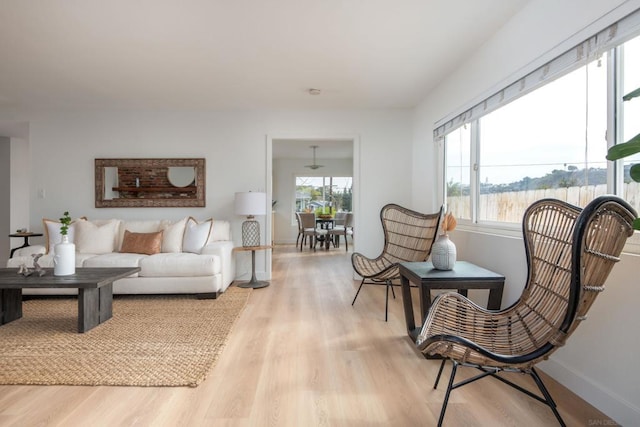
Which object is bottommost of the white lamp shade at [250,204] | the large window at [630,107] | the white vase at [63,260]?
the white vase at [63,260]

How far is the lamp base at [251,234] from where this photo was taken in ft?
16.4

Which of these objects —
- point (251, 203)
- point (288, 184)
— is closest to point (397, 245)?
point (251, 203)

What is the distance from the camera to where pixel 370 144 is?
5.16 m

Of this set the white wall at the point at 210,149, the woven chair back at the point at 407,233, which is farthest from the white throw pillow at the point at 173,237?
the woven chair back at the point at 407,233

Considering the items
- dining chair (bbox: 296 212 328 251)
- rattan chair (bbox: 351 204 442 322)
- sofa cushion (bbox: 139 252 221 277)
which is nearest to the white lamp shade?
sofa cushion (bbox: 139 252 221 277)

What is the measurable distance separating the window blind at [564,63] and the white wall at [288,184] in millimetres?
7033

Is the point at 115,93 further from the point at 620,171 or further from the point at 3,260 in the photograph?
the point at 620,171

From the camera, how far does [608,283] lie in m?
1.82

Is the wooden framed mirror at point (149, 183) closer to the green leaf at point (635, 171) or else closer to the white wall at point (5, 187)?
the white wall at point (5, 187)

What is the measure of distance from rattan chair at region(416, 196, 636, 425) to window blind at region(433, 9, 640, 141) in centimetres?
84

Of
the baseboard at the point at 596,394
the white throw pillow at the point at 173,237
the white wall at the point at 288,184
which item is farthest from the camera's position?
the white wall at the point at 288,184

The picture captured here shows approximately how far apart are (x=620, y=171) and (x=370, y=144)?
3500 millimetres

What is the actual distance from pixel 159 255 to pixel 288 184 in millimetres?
6375

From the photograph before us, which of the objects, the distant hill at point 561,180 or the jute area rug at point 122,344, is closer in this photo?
the distant hill at point 561,180
